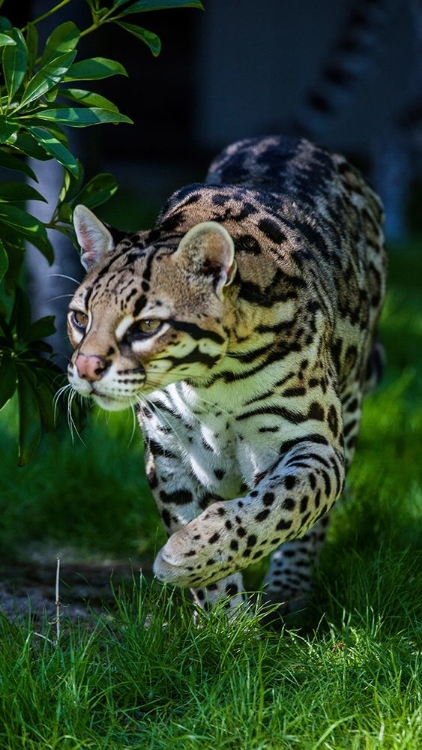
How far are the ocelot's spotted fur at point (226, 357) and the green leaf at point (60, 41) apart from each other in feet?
1.63

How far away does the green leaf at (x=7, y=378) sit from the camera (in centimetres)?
389

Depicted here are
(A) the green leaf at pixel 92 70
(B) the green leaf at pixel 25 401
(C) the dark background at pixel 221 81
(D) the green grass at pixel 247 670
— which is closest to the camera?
(D) the green grass at pixel 247 670

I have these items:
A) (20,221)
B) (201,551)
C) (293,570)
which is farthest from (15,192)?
(293,570)

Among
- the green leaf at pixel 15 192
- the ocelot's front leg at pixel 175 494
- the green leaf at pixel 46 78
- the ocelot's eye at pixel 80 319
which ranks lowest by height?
the ocelot's front leg at pixel 175 494

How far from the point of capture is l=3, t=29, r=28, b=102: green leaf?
11.3 ft

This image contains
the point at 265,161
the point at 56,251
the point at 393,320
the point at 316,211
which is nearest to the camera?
the point at 316,211

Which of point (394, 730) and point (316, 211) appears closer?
point (394, 730)

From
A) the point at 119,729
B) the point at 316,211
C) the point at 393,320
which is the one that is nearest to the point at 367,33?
the point at 393,320

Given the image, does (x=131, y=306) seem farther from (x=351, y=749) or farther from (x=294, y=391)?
(x=351, y=749)

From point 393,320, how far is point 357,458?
3.74m

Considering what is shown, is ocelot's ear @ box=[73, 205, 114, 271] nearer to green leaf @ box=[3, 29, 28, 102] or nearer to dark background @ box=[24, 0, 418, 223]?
green leaf @ box=[3, 29, 28, 102]

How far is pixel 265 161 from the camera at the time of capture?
Result: 16.1ft

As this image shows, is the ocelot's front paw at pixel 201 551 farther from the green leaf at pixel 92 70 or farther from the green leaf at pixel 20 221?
the green leaf at pixel 92 70

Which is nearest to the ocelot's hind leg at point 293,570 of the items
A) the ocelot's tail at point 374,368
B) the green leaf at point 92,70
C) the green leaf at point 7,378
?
the ocelot's tail at point 374,368
